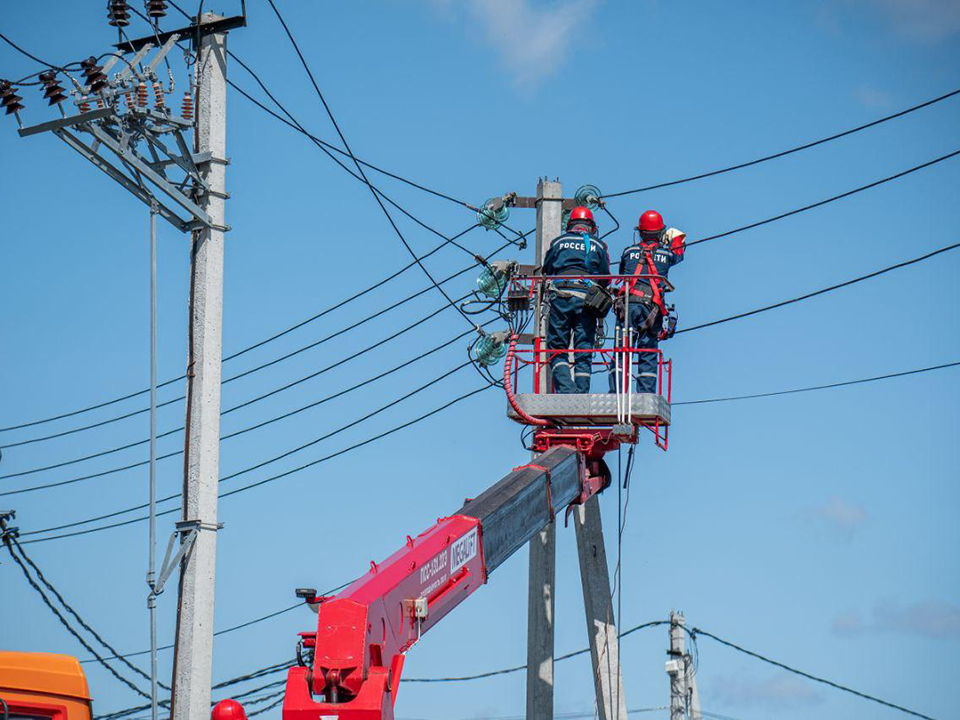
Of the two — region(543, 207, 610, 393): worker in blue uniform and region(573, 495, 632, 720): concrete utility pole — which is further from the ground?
region(543, 207, 610, 393): worker in blue uniform

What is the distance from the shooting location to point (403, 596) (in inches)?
389

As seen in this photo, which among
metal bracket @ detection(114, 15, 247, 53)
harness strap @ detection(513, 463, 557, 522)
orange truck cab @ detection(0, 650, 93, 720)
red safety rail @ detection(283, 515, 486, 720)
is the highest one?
metal bracket @ detection(114, 15, 247, 53)

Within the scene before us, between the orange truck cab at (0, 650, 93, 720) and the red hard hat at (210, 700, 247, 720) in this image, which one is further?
the red hard hat at (210, 700, 247, 720)

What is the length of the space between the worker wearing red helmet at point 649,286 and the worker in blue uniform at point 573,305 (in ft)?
1.11

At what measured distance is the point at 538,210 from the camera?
55.1 feet

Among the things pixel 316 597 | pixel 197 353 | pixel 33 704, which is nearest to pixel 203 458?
pixel 197 353

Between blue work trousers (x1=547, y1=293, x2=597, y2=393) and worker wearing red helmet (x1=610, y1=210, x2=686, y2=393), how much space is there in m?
0.38

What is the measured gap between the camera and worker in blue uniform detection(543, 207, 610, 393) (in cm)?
1485

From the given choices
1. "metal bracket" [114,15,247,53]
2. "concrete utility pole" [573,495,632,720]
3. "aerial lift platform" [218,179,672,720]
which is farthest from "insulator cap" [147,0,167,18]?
"concrete utility pole" [573,495,632,720]

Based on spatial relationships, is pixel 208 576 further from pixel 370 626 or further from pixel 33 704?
pixel 33 704

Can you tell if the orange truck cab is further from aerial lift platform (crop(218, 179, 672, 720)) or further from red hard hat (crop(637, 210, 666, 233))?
red hard hat (crop(637, 210, 666, 233))

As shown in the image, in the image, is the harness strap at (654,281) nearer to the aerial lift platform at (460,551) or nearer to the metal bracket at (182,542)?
the aerial lift platform at (460,551)

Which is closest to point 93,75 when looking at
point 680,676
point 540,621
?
point 540,621

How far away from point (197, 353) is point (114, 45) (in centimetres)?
297
